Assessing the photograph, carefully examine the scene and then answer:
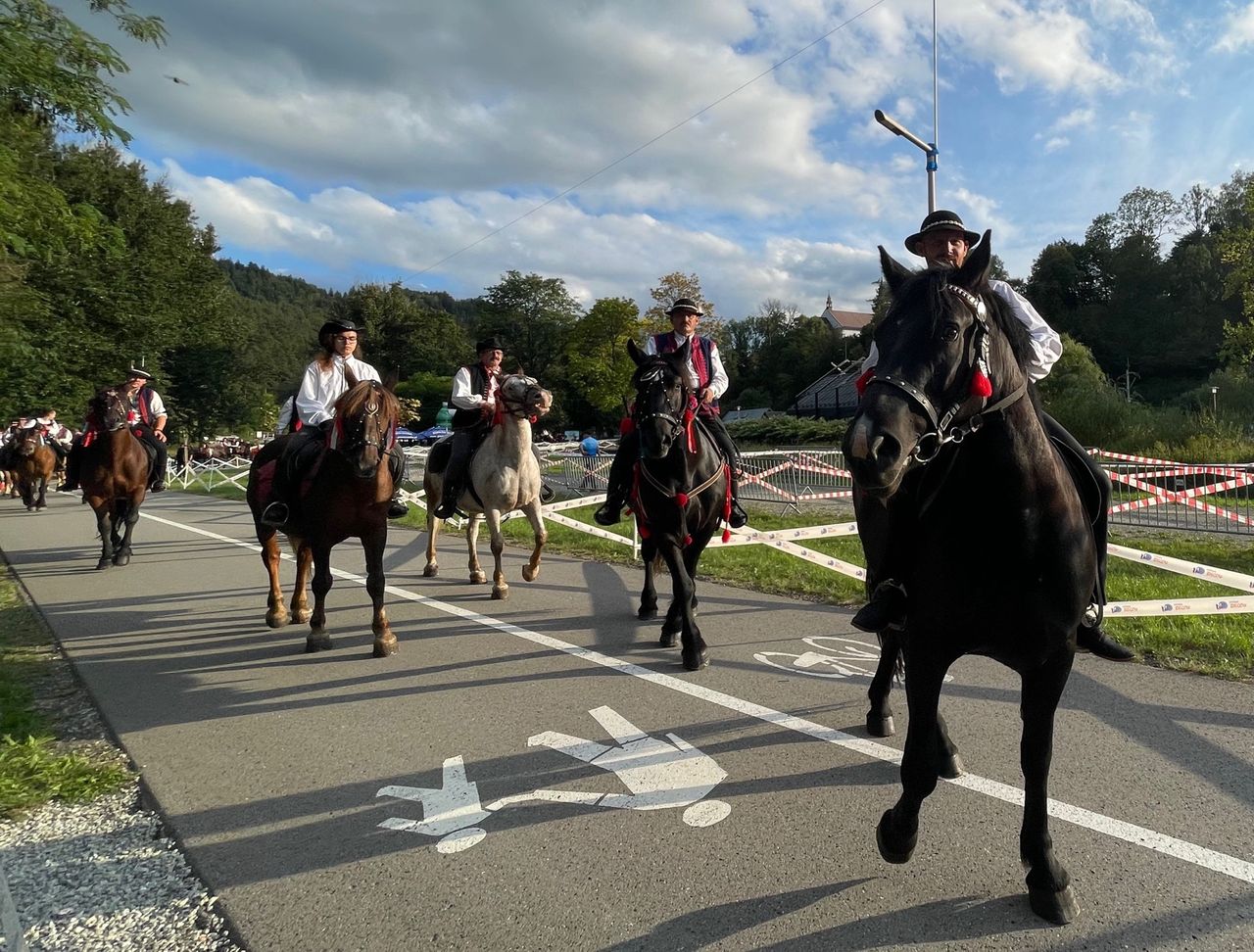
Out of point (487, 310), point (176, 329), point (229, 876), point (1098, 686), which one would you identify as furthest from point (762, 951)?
point (487, 310)

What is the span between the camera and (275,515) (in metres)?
6.87

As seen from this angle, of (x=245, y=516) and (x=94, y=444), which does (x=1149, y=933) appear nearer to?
(x=94, y=444)

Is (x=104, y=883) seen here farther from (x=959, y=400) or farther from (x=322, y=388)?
(x=322, y=388)

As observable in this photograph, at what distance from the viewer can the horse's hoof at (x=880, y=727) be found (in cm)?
426

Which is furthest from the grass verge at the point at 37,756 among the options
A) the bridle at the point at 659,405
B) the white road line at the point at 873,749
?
the bridle at the point at 659,405

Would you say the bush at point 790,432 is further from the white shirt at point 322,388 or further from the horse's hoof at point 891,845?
the horse's hoof at point 891,845

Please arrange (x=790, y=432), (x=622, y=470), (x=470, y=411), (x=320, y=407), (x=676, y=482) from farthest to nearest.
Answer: (x=790, y=432)
(x=470, y=411)
(x=320, y=407)
(x=622, y=470)
(x=676, y=482)

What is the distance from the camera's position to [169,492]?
1013 inches

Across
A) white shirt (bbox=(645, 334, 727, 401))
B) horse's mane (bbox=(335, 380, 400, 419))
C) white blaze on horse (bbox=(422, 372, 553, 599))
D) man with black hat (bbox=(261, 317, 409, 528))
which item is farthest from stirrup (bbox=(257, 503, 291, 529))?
white shirt (bbox=(645, 334, 727, 401))

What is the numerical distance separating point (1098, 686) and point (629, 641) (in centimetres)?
345

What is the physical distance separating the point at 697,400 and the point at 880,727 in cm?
307

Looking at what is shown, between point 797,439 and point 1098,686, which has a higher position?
point 797,439

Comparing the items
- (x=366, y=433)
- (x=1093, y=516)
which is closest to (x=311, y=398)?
(x=366, y=433)

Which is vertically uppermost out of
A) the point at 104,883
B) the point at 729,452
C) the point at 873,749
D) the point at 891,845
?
the point at 729,452
